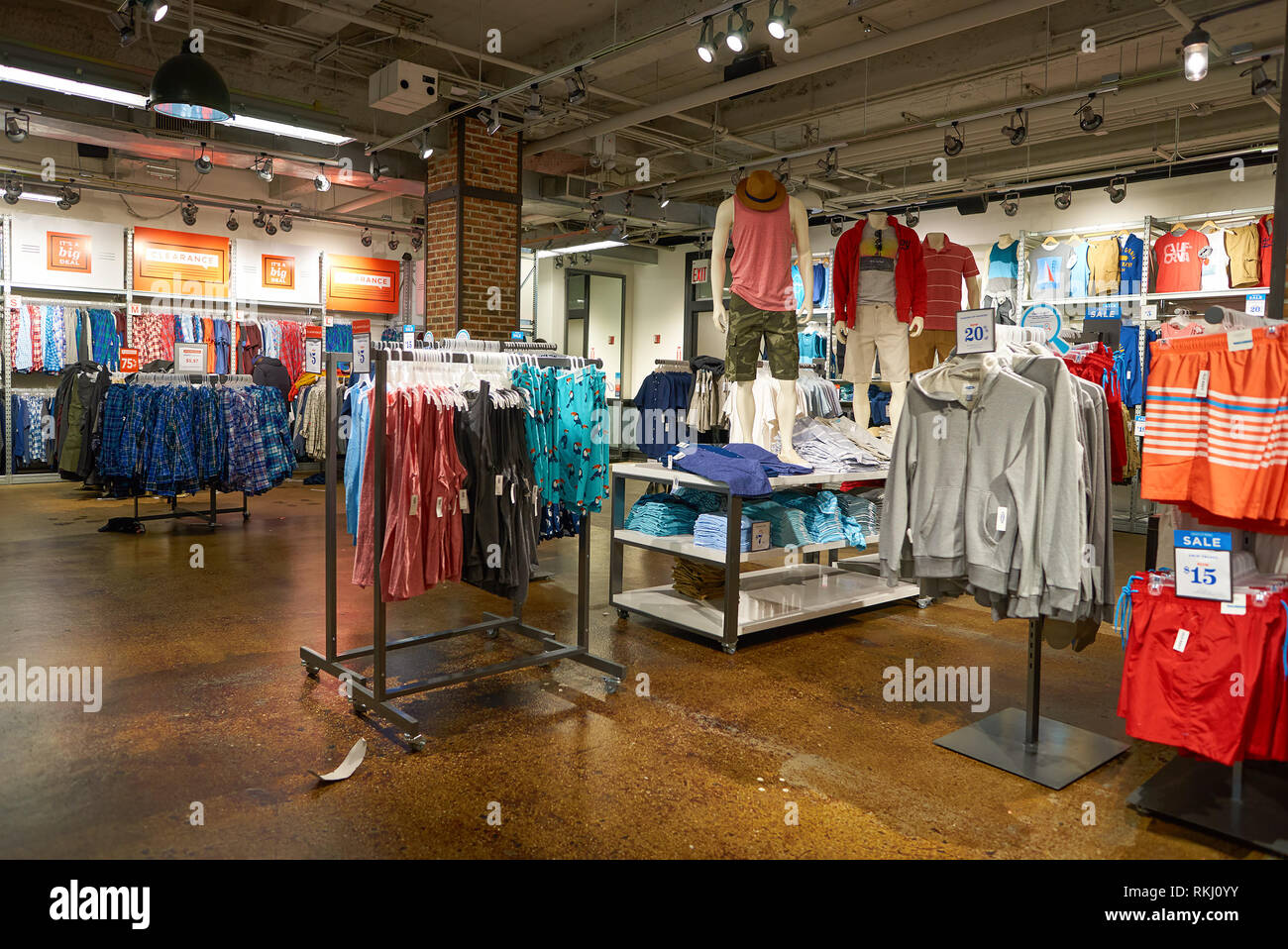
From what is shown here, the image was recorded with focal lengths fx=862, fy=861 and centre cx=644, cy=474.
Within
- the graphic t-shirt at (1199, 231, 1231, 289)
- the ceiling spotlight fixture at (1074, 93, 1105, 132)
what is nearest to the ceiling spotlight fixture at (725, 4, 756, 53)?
the ceiling spotlight fixture at (1074, 93, 1105, 132)

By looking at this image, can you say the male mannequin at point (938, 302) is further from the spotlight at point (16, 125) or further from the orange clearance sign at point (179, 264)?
the orange clearance sign at point (179, 264)

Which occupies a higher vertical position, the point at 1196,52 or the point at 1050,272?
the point at 1196,52

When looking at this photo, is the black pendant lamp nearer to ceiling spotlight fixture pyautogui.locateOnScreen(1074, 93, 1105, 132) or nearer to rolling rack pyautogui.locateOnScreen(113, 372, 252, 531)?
rolling rack pyautogui.locateOnScreen(113, 372, 252, 531)

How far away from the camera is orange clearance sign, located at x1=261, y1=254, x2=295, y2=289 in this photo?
516 inches

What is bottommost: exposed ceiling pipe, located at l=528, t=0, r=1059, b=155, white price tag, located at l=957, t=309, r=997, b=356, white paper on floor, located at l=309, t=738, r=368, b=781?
white paper on floor, located at l=309, t=738, r=368, b=781

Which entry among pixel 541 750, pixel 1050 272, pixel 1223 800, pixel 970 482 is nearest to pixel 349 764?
pixel 541 750

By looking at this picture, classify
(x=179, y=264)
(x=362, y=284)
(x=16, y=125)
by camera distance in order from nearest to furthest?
(x=16, y=125)
(x=179, y=264)
(x=362, y=284)

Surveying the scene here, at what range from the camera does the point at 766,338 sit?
5820 millimetres

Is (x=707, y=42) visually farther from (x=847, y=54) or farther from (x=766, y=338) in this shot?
(x=766, y=338)

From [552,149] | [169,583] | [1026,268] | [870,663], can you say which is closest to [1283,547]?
[870,663]

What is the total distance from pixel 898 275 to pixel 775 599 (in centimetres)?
267

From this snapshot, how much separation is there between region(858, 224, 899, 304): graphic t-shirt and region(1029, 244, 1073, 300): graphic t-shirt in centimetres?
472
